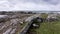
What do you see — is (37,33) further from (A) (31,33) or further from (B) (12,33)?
(B) (12,33)

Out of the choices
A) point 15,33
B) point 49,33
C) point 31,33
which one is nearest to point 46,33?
point 49,33

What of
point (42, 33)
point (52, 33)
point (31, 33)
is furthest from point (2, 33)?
point (52, 33)

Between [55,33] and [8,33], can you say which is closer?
[8,33]

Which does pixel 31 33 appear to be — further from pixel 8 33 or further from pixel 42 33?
pixel 8 33

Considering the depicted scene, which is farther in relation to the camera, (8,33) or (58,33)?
(58,33)

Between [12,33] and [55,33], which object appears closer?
[12,33]

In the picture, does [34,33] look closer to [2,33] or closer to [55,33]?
[55,33]

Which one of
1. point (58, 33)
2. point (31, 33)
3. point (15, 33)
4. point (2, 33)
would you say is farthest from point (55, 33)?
point (2, 33)
